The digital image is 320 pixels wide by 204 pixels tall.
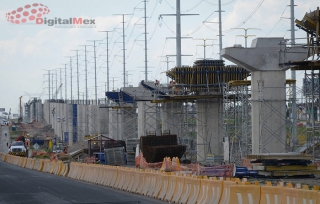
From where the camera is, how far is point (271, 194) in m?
15.4

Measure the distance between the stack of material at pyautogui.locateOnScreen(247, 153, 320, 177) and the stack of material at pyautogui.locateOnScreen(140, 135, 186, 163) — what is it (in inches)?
749

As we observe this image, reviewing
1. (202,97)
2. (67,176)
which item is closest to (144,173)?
(67,176)

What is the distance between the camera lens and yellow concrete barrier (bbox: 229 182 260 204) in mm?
16109

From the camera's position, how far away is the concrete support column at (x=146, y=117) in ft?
240

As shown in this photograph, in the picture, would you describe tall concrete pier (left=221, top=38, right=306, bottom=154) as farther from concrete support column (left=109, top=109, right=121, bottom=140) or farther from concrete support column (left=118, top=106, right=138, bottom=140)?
concrete support column (left=109, top=109, right=121, bottom=140)

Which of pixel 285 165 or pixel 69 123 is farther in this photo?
pixel 69 123

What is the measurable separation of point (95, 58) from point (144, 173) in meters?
76.8

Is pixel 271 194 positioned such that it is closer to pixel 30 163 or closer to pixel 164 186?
pixel 164 186

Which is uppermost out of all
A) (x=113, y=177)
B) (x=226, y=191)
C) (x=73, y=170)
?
(x=226, y=191)

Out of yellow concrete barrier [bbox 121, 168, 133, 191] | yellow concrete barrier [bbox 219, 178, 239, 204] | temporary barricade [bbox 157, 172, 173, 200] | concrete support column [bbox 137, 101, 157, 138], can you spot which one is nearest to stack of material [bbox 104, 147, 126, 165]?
concrete support column [bbox 137, 101, 157, 138]

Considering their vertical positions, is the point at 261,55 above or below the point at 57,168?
above

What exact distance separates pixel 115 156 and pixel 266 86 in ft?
67.3

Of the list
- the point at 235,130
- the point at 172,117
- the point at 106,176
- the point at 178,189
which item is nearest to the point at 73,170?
the point at 106,176

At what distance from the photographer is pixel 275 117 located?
3722cm
